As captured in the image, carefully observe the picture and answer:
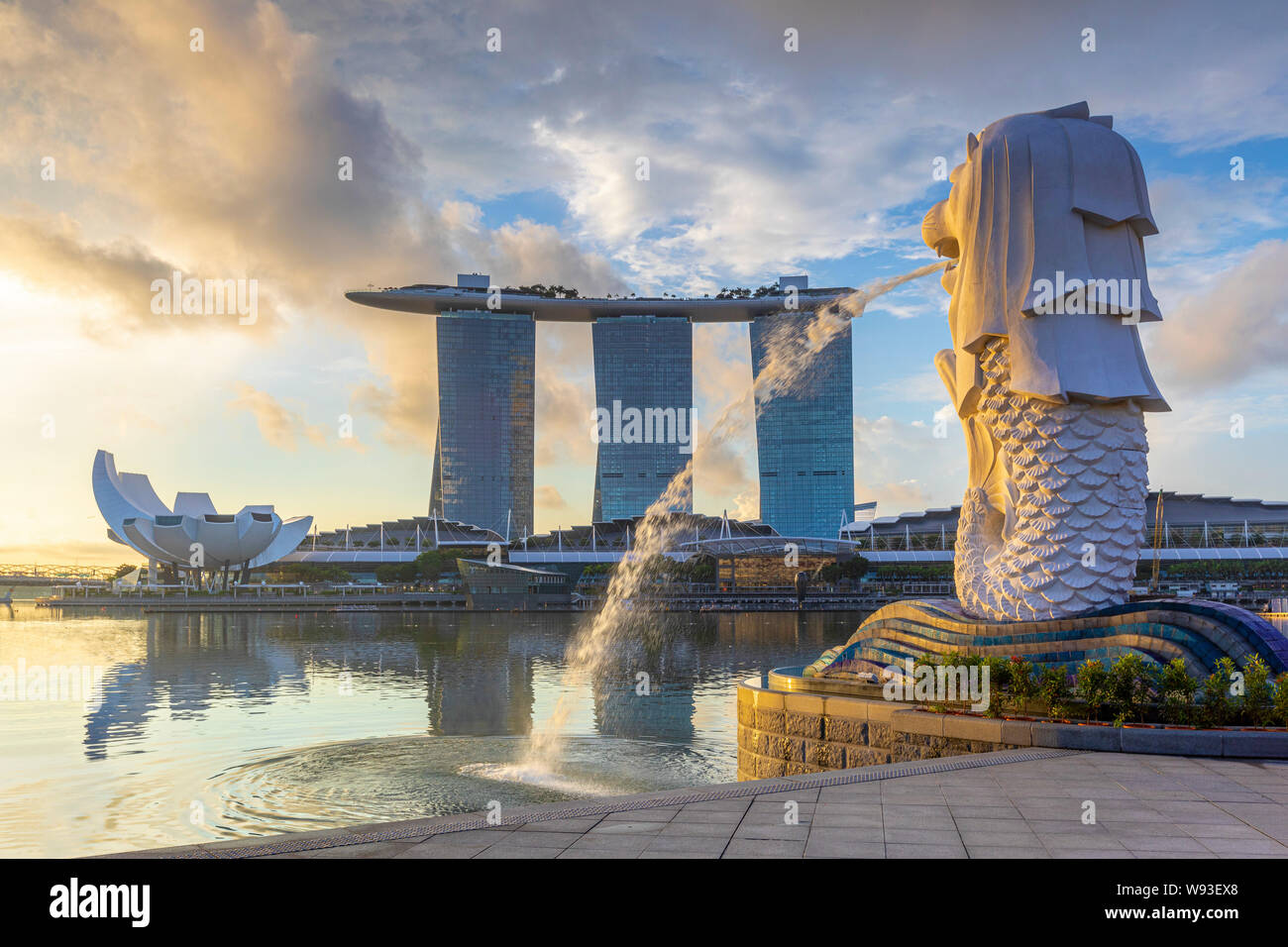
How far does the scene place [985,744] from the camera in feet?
39.3

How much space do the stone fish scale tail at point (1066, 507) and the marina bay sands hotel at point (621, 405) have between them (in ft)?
373

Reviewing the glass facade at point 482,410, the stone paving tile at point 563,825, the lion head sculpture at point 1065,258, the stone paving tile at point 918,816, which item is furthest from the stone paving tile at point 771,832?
the glass facade at point 482,410

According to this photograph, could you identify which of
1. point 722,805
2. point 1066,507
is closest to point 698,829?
point 722,805

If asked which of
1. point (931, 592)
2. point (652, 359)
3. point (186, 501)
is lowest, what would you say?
point (931, 592)

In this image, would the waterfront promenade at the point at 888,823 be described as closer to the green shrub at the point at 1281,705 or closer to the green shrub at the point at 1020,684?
the green shrub at the point at 1281,705

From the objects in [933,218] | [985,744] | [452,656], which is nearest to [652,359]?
[452,656]

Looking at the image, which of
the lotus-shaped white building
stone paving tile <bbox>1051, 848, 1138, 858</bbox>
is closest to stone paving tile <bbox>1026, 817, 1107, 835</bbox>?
stone paving tile <bbox>1051, 848, 1138, 858</bbox>

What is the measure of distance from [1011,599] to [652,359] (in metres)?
129
